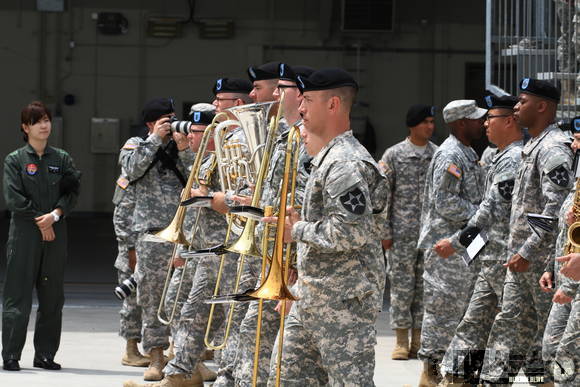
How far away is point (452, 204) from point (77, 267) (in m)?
8.91

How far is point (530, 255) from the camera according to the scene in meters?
6.79

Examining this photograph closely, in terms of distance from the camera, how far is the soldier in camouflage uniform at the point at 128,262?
29.7 feet

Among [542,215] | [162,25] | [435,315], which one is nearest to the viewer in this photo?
[542,215]

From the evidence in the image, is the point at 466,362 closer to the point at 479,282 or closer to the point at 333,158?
the point at 479,282

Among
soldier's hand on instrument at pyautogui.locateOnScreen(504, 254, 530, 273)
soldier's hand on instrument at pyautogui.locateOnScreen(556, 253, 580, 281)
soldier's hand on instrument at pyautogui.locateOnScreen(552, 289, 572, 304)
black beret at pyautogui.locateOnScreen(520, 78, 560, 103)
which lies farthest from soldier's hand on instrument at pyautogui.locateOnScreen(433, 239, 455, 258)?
soldier's hand on instrument at pyautogui.locateOnScreen(556, 253, 580, 281)

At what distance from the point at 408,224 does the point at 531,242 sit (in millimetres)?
2938

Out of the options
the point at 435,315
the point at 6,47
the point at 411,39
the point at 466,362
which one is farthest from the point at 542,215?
the point at 6,47

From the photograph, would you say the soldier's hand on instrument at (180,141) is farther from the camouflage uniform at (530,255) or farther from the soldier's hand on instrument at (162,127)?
the camouflage uniform at (530,255)

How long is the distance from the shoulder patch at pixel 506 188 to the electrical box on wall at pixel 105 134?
1595 centimetres

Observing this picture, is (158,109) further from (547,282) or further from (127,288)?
(547,282)

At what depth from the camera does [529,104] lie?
23.1ft

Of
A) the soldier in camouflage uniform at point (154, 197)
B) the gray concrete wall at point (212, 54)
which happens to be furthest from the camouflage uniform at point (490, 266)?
the gray concrete wall at point (212, 54)

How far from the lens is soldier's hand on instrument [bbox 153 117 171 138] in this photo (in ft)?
27.6

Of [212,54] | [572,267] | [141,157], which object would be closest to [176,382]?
[141,157]
